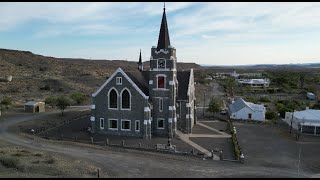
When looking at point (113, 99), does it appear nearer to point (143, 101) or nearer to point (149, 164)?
point (143, 101)

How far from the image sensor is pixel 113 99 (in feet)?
141

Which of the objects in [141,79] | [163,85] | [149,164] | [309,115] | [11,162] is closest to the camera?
[11,162]

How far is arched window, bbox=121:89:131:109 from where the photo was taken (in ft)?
139

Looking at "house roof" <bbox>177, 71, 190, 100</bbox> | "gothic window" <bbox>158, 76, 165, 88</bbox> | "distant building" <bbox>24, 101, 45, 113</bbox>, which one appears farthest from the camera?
"distant building" <bbox>24, 101, 45, 113</bbox>

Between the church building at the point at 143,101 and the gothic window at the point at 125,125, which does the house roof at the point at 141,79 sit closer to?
the church building at the point at 143,101

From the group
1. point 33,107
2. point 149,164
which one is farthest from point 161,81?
Result: point 33,107

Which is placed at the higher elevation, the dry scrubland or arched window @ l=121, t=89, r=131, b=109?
arched window @ l=121, t=89, r=131, b=109

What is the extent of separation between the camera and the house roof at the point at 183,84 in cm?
4562

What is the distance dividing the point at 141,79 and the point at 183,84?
232 inches

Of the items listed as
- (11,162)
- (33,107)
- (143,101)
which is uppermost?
(143,101)

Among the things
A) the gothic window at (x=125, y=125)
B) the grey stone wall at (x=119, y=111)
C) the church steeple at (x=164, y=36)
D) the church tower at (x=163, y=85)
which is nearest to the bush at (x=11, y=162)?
the grey stone wall at (x=119, y=111)

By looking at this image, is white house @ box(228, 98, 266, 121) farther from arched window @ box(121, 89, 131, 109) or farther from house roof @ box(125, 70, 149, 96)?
arched window @ box(121, 89, 131, 109)

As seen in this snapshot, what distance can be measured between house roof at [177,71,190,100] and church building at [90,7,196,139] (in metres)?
2.17

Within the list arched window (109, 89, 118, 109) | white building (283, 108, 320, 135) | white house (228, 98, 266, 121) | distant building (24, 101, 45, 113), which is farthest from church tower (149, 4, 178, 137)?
distant building (24, 101, 45, 113)
